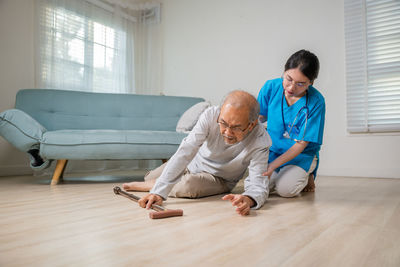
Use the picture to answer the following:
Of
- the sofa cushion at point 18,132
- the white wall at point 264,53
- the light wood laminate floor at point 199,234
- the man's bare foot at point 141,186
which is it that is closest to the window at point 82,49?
the white wall at point 264,53

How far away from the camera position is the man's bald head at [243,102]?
129cm

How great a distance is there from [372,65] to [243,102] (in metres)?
2.56

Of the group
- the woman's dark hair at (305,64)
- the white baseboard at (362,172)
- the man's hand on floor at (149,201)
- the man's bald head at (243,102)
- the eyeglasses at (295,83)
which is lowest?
the white baseboard at (362,172)

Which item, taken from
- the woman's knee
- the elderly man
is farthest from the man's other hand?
the woman's knee

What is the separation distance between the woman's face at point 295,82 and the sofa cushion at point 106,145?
1.22m

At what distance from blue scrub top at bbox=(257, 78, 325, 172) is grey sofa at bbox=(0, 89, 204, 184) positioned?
0.96 metres

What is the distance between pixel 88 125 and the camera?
3.05m

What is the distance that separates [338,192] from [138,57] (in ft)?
11.7

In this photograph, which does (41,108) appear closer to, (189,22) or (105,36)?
(105,36)

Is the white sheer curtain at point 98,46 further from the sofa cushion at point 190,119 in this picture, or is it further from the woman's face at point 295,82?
the woman's face at point 295,82

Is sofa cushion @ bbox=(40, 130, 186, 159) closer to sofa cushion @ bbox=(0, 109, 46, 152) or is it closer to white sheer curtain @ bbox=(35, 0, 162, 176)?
sofa cushion @ bbox=(0, 109, 46, 152)

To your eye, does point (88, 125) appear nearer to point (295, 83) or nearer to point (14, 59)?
point (14, 59)

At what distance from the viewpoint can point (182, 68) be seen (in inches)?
180

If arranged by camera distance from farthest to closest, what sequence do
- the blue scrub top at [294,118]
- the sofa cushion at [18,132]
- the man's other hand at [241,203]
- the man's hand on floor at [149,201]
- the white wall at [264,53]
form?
the white wall at [264,53] < the sofa cushion at [18,132] < the blue scrub top at [294,118] < the man's hand on floor at [149,201] < the man's other hand at [241,203]
